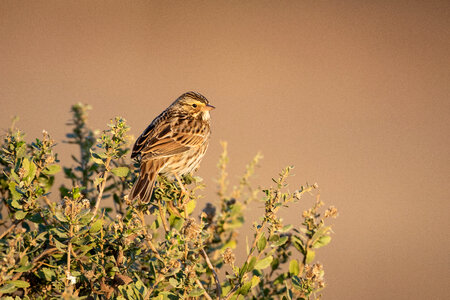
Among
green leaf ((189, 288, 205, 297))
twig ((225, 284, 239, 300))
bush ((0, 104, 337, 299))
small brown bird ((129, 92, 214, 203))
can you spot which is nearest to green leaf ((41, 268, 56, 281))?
bush ((0, 104, 337, 299))

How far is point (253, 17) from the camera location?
2195 cm

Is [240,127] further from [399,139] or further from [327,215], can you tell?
[327,215]

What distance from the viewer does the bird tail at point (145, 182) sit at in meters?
3.60

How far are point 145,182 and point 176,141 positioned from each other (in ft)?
5.14

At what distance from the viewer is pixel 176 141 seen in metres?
5.66

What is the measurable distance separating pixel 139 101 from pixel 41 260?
1133 centimetres

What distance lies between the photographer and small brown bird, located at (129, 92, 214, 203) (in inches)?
194

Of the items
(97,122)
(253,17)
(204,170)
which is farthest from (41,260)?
(253,17)

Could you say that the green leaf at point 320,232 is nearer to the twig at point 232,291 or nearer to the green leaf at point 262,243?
the green leaf at point 262,243

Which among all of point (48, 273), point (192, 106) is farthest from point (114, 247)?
point (192, 106)

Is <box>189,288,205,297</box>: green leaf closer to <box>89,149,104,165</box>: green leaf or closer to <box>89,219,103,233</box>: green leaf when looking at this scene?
<box>89,219,103,233</box>: green leaf

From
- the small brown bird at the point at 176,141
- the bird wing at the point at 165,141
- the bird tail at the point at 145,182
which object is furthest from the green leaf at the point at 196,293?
the bird wing at the point at 165,141

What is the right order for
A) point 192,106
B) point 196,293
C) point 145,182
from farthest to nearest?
point 192,106, point 145,182, point 196,293

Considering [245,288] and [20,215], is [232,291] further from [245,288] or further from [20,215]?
[20,215]
